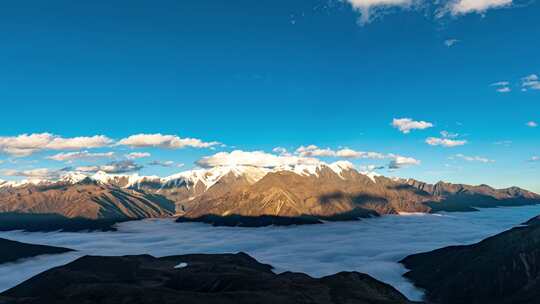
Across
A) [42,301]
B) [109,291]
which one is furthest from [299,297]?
[42,301]

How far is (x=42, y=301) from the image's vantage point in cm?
19688

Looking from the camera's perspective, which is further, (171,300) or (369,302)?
(369,302)

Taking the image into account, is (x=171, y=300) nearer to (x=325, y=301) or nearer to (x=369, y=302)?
A: (x=325, y=301)

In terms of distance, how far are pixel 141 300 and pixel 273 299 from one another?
57.1 m

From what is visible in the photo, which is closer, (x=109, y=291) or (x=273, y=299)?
(x=273, y=299)

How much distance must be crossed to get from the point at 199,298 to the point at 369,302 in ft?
252

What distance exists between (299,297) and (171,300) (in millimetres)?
56452

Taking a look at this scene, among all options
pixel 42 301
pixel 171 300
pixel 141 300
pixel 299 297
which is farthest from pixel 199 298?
pixel 42 301

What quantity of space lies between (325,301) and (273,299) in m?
25.0

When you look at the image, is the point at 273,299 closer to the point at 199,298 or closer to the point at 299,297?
the point at 299,297

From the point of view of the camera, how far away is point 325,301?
19538cm

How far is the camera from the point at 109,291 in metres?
200

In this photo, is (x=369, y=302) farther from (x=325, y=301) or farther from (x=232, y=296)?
(x=232, y=296)

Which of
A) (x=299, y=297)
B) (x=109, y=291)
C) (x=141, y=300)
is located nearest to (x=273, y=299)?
(x=299, y=297)
